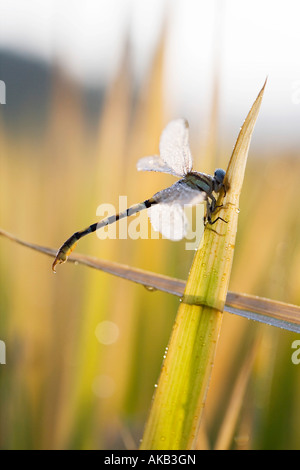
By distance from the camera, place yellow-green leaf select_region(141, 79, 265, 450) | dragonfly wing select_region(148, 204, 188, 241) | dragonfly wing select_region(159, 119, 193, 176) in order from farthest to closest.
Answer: dragonfly wing select_region(159, 119, 193, 176), dragonfly wing select_region(148, 204, 188, 241), yellow-green leaf select_region(141, 79, 265, 450)

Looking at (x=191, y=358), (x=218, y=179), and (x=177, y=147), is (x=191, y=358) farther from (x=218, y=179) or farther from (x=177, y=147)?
(x=177, y=147)

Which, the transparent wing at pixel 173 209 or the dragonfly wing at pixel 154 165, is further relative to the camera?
the dragonfly wing at pixel 154 165

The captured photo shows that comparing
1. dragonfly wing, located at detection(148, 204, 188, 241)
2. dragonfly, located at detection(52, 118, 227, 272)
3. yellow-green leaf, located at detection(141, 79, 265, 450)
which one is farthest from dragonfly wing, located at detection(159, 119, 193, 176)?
yellow-green leaf, located at detection(141, 79, 265, 450)

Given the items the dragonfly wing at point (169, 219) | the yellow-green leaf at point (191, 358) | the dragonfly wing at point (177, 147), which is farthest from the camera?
the dragonfly wing at point (177, 147)

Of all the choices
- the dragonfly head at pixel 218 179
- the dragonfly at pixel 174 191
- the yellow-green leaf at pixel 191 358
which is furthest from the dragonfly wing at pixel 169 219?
the yellow-green leaf at pixel 191 358

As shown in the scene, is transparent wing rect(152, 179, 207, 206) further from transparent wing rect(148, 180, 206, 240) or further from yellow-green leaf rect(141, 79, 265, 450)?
yellow-green leaf rect(141, 79, 265, 450)

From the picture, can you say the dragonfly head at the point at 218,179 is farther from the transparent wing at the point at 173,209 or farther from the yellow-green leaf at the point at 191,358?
the yellow-green leaf at the point at 191,358

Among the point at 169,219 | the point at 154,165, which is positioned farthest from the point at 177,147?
the point at 169,219

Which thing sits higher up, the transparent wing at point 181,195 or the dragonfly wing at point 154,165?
the dragonfly wing at point 154,165

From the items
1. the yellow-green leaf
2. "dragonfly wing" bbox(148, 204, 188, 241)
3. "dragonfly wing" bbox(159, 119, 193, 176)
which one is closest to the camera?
the yellow-green leaf
